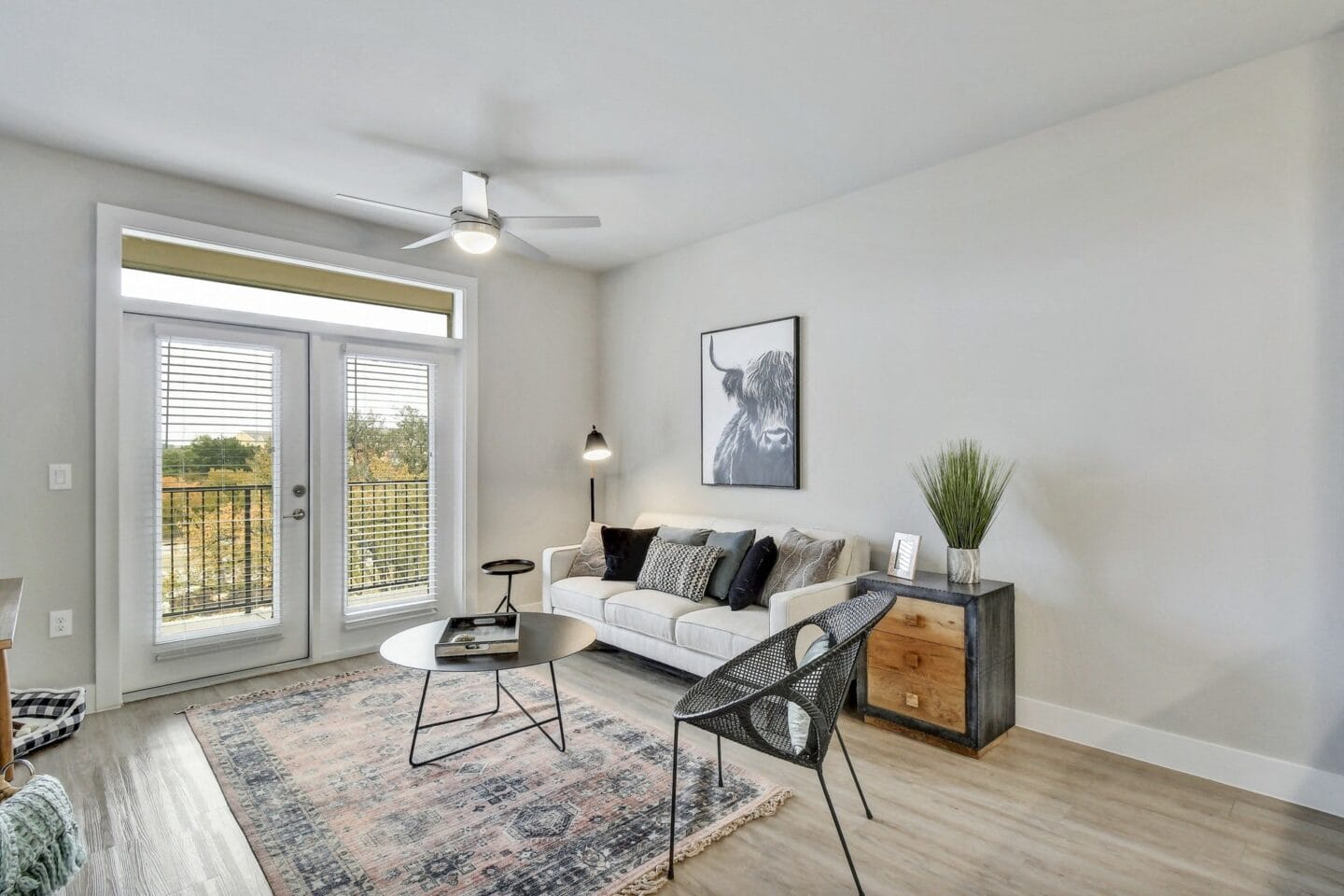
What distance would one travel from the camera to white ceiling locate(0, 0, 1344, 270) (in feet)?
7.41

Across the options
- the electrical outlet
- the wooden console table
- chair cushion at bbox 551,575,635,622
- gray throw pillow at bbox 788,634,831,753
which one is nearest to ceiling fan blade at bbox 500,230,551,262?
chair cushion at bbox 551,575,635,622

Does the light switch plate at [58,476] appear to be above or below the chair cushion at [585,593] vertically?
above

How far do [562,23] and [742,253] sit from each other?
2224 mm

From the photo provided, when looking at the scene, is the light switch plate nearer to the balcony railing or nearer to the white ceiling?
the balcony railing

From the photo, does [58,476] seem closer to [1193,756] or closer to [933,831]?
[933,831]

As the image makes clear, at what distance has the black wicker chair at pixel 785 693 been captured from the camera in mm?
1846

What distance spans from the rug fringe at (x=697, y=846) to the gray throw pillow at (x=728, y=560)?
1357mm

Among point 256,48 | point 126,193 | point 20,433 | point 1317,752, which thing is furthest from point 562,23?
point 1317,752

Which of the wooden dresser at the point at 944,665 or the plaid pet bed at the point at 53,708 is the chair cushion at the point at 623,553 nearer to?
the wooden dresser at the point at 944,665

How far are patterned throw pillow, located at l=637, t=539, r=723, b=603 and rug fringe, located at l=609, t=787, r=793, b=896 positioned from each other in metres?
1.38

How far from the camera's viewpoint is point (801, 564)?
3.46m

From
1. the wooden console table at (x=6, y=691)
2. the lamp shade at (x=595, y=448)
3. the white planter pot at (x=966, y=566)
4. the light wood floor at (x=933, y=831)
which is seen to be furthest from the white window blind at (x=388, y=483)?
the white planter pot at (x=966, y=566)

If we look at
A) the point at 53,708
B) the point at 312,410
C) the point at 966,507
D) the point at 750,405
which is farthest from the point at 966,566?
the point at 53,708

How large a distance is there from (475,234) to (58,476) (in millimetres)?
2291
